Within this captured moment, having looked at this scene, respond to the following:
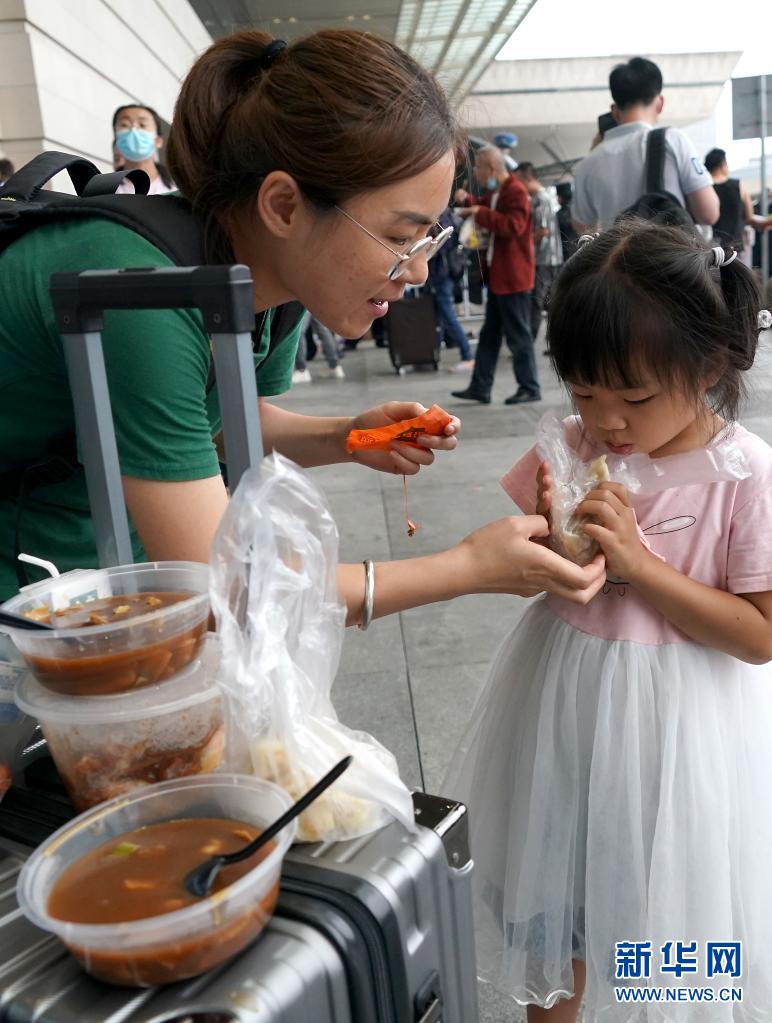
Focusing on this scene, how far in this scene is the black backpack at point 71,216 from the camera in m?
1.33

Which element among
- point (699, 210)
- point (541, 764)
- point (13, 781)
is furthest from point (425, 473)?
point (13, 781)

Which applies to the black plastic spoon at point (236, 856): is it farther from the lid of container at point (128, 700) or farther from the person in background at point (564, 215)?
the person in background at point (564, 215)

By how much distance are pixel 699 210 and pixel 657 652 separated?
13.3 ft

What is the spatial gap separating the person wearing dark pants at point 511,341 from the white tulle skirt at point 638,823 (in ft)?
19.4

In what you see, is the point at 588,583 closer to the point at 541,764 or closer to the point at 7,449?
the point at 541,764

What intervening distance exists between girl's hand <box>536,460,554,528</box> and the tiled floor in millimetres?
197

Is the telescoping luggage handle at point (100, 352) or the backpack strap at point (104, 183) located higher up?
the backpack strap at point (104, 183)

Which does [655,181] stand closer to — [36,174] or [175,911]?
[36,174]

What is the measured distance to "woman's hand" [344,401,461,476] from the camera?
5.30 ft

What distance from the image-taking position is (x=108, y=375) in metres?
1.22

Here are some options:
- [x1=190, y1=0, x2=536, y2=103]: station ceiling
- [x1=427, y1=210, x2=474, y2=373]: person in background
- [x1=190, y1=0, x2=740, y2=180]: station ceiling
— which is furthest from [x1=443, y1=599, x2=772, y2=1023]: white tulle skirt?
[x1=190, y1=0, x2=536, y2=103]: station ceiling

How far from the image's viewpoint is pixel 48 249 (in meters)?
1.32

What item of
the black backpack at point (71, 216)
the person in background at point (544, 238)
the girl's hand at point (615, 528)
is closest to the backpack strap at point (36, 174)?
the black backpack at point (71, 216)

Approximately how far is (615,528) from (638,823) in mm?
487
